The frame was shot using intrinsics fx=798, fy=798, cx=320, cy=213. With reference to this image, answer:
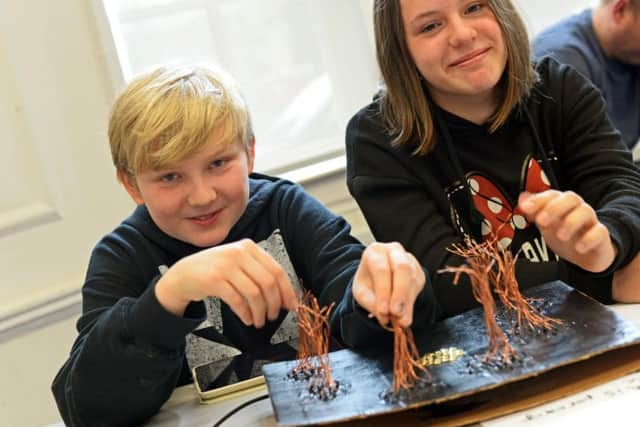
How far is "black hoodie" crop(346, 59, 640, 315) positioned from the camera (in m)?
1.13

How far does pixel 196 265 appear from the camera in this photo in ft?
2.83

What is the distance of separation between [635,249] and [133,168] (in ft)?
2.15

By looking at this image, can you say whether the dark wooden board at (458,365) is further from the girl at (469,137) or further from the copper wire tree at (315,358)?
the girl at (469,137)

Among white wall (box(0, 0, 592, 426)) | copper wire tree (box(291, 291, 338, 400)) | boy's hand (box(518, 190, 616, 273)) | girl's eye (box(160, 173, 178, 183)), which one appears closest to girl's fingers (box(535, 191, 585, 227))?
boy's hand (box(518, 190, 616, 273))

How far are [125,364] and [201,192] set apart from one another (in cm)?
25

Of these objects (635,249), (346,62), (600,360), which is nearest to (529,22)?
(346,62)

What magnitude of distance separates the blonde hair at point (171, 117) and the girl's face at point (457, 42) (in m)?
0.28

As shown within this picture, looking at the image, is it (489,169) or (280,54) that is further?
(280,54)

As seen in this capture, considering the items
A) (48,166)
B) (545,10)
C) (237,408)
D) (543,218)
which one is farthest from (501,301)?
(545,10)

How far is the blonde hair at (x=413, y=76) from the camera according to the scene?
3.80 feet

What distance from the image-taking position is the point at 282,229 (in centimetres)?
116

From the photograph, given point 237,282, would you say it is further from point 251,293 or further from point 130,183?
point 130,183

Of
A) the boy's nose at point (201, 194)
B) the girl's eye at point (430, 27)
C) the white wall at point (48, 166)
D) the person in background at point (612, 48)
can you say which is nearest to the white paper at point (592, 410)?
the boy's nose at point (201, 194)

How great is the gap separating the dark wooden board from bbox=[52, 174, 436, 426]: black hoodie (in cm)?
8
